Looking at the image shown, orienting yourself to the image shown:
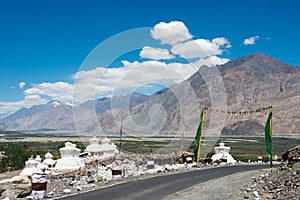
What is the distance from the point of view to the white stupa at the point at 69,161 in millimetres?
30730

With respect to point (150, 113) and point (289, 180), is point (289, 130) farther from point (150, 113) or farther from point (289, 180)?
point (289, 180)

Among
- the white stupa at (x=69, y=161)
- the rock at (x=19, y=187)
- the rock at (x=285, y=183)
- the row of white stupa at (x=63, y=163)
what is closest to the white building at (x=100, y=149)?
the row of white stupa at (x=63, y=163)

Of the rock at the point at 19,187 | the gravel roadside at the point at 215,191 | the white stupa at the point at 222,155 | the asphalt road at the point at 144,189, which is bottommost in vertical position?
the rock at the point at 19,187

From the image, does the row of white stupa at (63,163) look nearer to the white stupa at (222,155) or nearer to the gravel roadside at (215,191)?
the white stupa at (222,155)

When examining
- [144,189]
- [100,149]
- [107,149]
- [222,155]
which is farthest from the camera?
[107,149]

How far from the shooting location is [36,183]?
13.4 metres

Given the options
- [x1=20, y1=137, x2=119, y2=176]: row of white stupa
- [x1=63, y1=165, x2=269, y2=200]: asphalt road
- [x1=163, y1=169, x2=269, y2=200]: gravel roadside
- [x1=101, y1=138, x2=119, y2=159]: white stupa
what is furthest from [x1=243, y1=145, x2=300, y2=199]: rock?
[x1=101, y1=138, x2=119, y2=159]: white stupa

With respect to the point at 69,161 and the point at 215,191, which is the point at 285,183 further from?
the point at 69,161

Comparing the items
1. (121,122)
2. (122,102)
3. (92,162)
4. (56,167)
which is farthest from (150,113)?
(56,167)

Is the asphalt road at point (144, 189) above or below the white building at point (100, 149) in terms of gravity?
below

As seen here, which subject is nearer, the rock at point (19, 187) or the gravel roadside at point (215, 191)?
the gravel roadside at point (215, 191)

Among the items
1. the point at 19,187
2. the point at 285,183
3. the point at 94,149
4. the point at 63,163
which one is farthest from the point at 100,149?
the point at 285,183

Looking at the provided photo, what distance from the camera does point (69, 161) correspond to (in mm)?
31062

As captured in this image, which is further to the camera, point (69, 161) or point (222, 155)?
point (69, 161)
